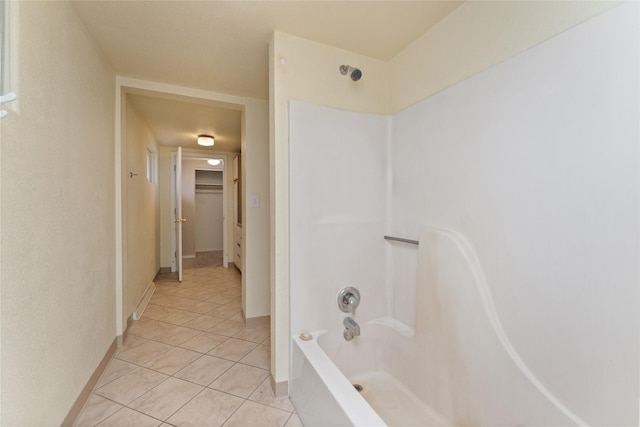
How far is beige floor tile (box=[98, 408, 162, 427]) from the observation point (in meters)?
1.41

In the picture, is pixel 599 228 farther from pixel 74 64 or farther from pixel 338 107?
pixel 74 64

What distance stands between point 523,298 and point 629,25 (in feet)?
3.25

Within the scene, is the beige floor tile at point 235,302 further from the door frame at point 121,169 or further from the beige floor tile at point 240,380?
the beige floor tile at point 240,380

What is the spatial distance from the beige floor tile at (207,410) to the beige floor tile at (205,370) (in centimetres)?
13

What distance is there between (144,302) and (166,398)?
193 cm

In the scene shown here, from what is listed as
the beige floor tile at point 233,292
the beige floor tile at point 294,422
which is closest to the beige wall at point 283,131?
the beige floor tile at point 294,422

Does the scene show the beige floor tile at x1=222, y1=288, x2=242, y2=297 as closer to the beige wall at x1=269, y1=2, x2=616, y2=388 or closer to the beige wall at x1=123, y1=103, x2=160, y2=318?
the beige wall at x1=123, y1=103, x2=160, y2=318

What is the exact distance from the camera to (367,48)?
1.80 metres

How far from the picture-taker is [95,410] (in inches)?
59.2

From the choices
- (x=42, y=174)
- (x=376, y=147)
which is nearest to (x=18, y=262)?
(x=42, y=174)

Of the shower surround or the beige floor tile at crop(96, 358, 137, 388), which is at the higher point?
the shower surround

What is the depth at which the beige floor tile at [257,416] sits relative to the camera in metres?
1.43

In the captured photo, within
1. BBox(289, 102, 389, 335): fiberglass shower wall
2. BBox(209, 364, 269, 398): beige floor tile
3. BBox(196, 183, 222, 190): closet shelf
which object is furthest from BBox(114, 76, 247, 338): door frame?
BBox(196, 183, 222, 190): closet shelf

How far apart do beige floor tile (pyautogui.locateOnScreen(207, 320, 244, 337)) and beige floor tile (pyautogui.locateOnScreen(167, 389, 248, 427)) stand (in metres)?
0.82
